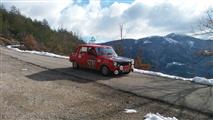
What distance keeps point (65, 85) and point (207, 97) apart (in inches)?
229

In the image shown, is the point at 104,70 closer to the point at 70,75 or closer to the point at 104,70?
the point at 104,70

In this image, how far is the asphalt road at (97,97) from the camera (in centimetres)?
1116

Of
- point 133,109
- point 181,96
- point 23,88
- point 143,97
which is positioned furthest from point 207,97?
point 23,88

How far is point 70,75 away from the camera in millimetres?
19016

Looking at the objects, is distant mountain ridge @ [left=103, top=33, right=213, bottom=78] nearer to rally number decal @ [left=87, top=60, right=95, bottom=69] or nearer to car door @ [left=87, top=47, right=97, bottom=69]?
car door @ [left=87, top=47, right=97, bottom=69]

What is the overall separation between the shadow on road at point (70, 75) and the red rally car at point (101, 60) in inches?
13.8

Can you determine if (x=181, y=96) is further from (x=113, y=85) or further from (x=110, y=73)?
(x=110, y=73)

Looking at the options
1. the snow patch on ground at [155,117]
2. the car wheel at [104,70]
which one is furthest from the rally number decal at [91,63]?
the snow patch on ground at [155,117]

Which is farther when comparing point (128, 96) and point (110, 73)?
point (110, 73)

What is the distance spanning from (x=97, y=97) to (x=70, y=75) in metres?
5.90

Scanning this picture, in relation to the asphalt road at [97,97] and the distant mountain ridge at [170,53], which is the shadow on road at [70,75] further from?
the distant mountain ridge at [170,53]

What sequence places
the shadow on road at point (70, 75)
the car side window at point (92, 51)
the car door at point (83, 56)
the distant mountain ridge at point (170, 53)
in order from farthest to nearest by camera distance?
the distant mountain ridge at point (170, 53)
the car door at point (83, 56)
the car side window at point (92, 51)
the shadow on road at point (70, 75)

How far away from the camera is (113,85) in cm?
1578

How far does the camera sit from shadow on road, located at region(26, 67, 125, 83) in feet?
58.3
